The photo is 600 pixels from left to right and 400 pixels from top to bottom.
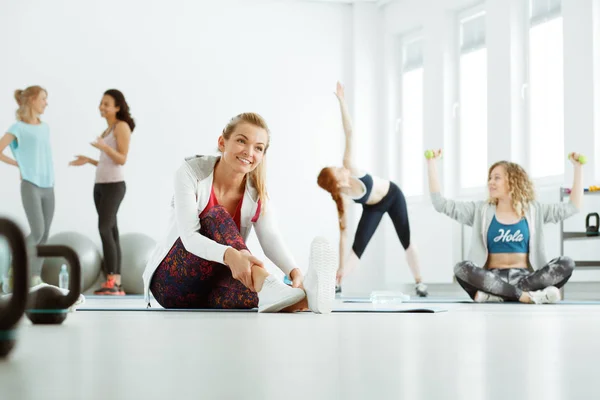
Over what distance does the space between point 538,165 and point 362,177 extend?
1.55 metres

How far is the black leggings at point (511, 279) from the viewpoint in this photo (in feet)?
15.1

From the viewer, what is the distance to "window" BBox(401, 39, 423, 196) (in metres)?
8.90

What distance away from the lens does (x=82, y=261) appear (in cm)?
682

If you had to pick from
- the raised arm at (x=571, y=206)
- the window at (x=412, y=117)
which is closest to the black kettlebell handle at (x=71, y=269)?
the raised arm at (x=571, y=206)

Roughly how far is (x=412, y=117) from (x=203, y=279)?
Result: 644 centimetres

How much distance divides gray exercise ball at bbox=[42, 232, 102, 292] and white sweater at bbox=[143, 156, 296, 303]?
4.19 meters

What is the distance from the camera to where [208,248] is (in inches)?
100

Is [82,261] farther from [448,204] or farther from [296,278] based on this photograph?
[296,278]

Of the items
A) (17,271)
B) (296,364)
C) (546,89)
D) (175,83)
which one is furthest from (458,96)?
(17,271)

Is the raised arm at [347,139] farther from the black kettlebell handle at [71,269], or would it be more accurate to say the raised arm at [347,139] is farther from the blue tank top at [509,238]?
the black kettlebell handle at [71,269]

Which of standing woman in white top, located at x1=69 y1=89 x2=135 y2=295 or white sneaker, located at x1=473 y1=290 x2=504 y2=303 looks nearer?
white sneaker, located at x1=473 y1=290 x2=504 y2=303

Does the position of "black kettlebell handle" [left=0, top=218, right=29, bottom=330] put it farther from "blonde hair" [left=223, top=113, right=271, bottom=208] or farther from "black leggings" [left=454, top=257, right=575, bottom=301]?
"black leggings" [left=454, top=257, right=575, bottom=301]

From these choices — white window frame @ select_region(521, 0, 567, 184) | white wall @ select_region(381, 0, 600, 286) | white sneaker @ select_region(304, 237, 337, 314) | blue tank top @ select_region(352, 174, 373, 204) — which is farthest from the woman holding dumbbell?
white sneaker @ select_region(304, 237, 337, 314)

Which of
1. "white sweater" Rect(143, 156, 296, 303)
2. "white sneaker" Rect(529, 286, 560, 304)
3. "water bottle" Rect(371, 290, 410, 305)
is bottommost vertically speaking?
"water bottle" Rect(371, 290, 410, 305)
